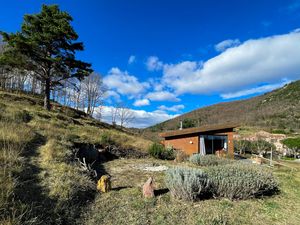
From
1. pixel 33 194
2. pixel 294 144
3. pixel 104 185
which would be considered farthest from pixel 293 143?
Result: pixel 33 194

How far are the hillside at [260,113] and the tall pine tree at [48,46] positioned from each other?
120ft

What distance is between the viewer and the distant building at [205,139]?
18.2 meters

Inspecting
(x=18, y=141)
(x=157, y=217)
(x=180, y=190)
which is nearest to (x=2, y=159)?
(x=18, y=141)

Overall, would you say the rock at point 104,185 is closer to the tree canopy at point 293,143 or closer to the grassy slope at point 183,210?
the grassy slope at point 183,210

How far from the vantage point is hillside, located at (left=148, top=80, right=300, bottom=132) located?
164 ft

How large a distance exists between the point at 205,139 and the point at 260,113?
4863 cm

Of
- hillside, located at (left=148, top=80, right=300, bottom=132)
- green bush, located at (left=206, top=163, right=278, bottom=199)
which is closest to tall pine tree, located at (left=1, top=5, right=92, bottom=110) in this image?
green bush, located at (left=206, top=163, right=278, bottom=199)

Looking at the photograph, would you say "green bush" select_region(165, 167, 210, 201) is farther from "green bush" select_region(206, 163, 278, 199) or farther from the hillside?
the hillside

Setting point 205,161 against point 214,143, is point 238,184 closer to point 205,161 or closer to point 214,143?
point 205,161

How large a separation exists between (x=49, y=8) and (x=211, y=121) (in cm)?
5057

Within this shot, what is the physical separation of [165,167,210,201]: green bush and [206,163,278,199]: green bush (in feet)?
1.02

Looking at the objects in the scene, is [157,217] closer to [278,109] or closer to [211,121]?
[211,121]

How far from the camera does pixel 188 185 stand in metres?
4.72

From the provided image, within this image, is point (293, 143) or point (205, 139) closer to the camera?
point (205, 139)
